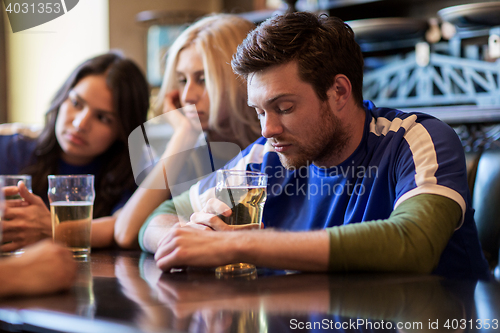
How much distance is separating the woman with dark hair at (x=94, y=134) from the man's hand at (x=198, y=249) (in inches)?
33.9

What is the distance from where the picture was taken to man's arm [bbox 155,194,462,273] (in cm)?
80

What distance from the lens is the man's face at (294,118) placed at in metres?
1.13

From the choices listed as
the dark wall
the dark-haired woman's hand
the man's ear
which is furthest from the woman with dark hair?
the dark wall

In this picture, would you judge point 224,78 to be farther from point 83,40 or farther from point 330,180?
point 83,40

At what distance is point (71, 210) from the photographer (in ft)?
3.35

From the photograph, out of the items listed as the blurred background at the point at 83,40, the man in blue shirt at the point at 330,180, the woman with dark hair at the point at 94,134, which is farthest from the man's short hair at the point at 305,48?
the blurred background at the point at 83,40

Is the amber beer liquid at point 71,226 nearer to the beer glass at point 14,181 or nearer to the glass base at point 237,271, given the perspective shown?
the beer glass at point 14,181

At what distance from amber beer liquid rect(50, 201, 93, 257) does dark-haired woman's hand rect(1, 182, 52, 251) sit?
14 centimetres

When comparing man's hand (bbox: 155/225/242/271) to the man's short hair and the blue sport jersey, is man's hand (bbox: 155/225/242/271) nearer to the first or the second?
the blue sport jersey

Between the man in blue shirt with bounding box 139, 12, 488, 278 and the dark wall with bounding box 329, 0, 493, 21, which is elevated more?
the dark wall with bounding box 329, 0, 493, 21

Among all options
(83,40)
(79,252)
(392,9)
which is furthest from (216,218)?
(83,40)

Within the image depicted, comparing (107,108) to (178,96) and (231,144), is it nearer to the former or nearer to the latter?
(178,96)

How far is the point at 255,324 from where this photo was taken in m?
0.51

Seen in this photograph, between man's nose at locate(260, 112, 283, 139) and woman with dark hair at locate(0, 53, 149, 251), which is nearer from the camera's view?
man's nose at locate(260, 112, 283, 139)
